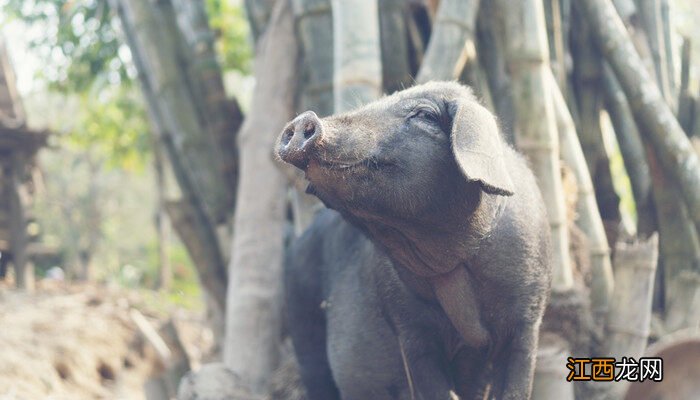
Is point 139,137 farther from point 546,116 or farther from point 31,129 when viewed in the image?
point 546,116

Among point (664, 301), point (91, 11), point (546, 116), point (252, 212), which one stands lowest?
point (664, 301)

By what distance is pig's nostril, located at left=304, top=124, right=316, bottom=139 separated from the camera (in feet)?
8.63

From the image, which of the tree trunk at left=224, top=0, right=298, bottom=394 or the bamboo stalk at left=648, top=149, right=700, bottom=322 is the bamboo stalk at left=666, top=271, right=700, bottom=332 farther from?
the tree trunk at left=224, top=0, right=298, bottom=394

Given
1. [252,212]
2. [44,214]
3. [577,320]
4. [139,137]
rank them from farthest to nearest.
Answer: [44,214] < [139,137] < [252,212] < [577,320]

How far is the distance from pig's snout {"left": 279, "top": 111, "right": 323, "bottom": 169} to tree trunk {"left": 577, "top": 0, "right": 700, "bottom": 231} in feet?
8.95

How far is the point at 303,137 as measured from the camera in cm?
263

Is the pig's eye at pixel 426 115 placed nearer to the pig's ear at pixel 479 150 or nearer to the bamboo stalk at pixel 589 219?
the pig's ear at pixel 479 150

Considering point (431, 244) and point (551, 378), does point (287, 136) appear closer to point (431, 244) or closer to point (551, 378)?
point (431, 244)

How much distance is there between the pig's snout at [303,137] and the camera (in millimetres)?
2621

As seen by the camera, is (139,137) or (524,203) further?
(139,137)

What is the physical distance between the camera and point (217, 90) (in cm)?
600

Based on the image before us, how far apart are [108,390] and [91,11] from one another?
11.3 ft

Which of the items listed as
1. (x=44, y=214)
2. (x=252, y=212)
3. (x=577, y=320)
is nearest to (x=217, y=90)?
(x=252, y=212)

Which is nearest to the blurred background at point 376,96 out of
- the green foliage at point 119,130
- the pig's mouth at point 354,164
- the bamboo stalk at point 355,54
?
the bamboo stalk at point 355,54
